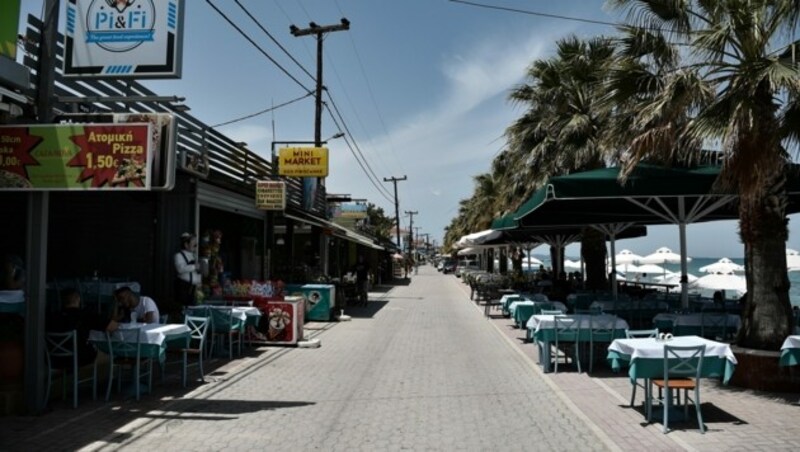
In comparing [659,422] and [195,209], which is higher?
[195,209]

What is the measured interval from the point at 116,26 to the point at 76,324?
3.48 metres

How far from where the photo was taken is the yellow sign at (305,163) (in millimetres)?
19594

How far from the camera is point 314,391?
8.23 metres

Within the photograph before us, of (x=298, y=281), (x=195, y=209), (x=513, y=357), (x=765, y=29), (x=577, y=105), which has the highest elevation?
(x=577, y=105)

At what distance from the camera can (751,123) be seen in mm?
7730

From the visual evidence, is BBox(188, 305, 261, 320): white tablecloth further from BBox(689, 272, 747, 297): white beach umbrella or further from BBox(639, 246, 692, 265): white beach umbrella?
BBox(639, 246, 692, 265): white beach umbrella

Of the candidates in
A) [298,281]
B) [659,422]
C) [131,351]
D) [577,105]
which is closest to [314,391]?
[131,351]

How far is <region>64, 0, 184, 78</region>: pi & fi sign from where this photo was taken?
7.38 metres

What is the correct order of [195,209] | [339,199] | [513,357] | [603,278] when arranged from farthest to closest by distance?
[339,199] → [603,278] → [195,209] → [513,357]

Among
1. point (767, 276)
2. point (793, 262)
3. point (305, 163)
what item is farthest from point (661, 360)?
Result: point (793, 262)

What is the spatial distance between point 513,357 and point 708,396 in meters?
3.96

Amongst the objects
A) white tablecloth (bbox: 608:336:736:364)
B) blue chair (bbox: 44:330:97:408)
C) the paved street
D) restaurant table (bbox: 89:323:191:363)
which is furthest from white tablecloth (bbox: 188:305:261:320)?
white tablecloth (bbox: 608:336:736:364)

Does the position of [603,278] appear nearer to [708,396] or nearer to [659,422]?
[708,396]

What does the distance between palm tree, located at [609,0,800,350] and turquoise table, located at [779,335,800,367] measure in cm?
58
